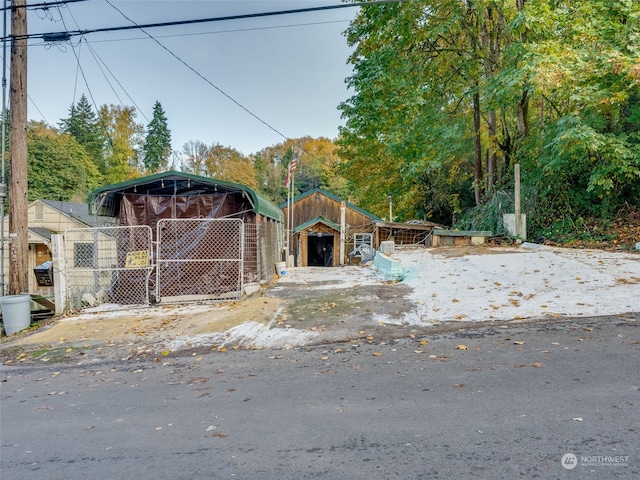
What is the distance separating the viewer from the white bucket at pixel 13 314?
6.68 metres

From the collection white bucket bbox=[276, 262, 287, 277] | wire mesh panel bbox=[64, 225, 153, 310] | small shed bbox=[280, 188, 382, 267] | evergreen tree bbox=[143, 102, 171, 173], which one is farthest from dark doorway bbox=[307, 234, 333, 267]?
evergreen tree bbox=[143, 102, 171, 173]

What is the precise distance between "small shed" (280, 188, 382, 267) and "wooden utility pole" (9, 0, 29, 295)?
14391mm

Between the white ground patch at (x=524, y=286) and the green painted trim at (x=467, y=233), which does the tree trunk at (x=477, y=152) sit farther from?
the white ground patch at (x=524, y=286)

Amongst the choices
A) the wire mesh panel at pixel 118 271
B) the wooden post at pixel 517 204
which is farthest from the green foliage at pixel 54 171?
the wooden post at pixel 517 204

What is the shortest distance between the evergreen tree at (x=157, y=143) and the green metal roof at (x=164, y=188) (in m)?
32.0

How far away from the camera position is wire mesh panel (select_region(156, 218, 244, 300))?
8.80 metres

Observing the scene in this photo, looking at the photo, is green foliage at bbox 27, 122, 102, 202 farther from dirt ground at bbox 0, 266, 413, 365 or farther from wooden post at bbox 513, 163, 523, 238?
wooden post at bbox 513, 163, 523, 238

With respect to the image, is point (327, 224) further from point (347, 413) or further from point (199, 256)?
point (347, 413)

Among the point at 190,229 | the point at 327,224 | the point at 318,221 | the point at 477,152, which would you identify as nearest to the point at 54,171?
the point at 318,221

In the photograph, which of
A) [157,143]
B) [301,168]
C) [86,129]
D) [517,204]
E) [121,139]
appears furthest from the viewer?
[301,168]

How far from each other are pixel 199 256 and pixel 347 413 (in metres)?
→ 6.75

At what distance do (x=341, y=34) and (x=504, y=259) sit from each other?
1446 cm

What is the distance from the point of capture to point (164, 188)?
9305mm

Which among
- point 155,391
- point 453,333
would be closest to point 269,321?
point 155,391
